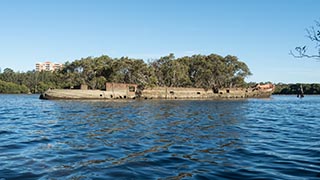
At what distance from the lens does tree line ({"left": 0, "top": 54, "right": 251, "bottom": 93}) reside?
96625 millimetres

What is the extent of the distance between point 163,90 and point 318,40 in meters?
85.8

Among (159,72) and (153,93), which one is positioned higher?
(159,72)

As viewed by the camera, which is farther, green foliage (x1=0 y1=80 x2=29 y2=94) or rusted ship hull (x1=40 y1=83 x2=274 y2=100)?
green foliage (x1=0 y1=80 x2=29 y2=94)

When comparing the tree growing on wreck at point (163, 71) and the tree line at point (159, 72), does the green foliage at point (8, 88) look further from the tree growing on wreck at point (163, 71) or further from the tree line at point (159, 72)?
the tree growing on wreck at point (163, 71)

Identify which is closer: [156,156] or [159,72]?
[156,156]

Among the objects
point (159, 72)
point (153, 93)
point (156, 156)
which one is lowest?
point (156, 156)

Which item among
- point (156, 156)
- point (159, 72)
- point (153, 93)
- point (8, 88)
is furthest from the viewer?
point (8, 88)

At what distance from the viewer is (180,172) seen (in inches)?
337

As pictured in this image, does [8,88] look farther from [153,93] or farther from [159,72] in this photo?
[153,93]

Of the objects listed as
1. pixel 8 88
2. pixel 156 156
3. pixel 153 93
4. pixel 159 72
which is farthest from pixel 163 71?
pixel 156 156

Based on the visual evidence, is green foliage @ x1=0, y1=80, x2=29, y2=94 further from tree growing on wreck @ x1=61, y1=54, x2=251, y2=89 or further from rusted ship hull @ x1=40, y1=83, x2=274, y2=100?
rusted ship hull @ x1=40, y1=83, x2=274, y2=100

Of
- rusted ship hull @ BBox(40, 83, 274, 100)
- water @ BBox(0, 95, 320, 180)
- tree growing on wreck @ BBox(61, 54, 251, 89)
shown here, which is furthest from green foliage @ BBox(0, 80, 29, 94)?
water @ BBox(0, 95, 320, 180)

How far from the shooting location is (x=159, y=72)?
109 m

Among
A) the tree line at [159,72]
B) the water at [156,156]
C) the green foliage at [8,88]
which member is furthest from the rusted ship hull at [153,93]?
the green foliage at [8,88]
